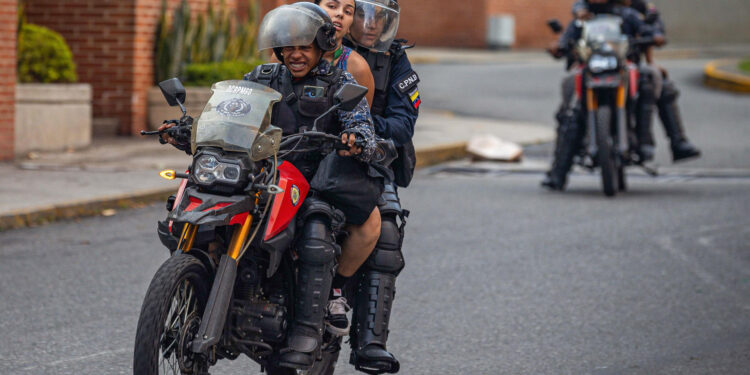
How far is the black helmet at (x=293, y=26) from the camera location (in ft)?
15.3

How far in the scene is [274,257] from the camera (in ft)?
14.7

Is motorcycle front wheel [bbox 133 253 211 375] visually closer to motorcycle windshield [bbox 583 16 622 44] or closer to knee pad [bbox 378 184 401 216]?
knee pad [bbox 378 184 401 216]

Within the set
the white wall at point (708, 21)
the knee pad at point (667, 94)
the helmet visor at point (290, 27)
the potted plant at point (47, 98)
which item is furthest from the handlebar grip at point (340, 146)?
the white wall at point (708, 21)

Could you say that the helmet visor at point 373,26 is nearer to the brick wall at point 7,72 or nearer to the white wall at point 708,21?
the brick wall at point 7,72

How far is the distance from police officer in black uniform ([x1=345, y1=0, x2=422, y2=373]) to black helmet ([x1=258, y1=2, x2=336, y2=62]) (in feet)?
1.91

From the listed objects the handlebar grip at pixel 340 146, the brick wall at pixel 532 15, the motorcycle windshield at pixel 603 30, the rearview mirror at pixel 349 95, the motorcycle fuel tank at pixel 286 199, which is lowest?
the brick wall at pixel 532 15

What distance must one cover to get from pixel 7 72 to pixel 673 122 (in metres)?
6.57

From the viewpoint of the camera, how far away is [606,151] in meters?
11.4

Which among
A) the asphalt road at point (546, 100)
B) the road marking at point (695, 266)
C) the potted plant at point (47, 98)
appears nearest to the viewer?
the road marking at point (695, 266)

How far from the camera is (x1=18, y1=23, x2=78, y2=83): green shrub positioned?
13398 mm

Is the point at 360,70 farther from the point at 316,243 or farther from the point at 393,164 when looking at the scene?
the point at 316,243

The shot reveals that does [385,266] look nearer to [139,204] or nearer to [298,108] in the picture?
[298,108]

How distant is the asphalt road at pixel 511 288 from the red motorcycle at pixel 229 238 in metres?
1.26

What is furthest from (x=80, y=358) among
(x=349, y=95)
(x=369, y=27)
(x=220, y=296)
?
(x=349, y=95)
